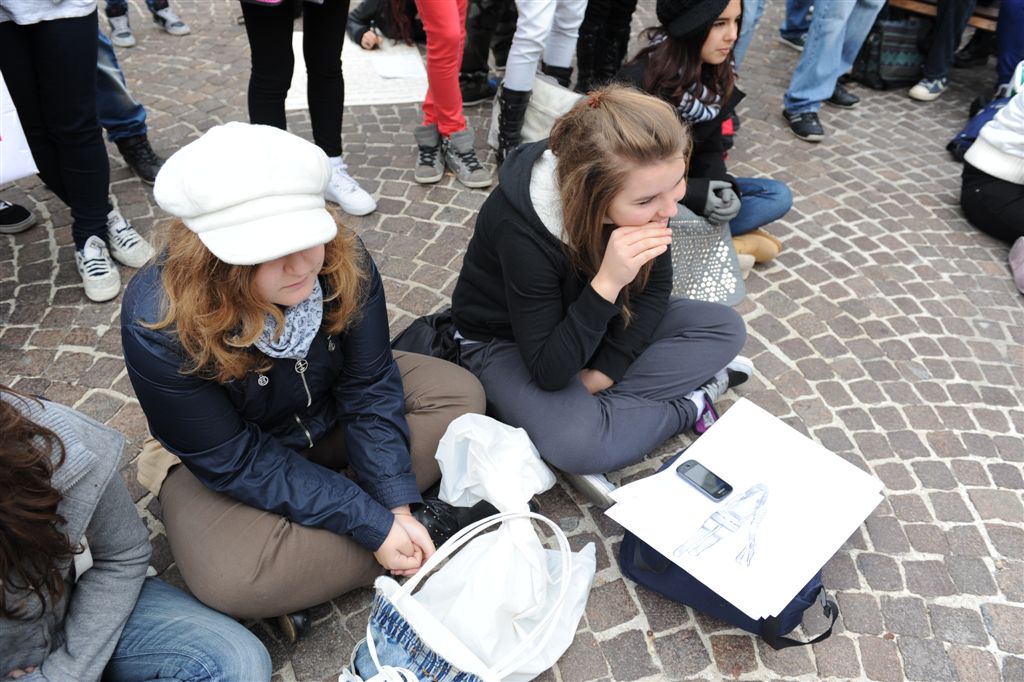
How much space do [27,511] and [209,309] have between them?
56cm

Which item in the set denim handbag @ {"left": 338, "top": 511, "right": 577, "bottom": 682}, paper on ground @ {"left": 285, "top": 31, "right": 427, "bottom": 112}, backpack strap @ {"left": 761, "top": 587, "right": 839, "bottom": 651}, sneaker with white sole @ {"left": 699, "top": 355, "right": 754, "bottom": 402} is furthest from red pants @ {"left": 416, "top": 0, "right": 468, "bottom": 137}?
backpack strap @ {"left": 761, "top": 587, "right": 839, "bottom": 651}

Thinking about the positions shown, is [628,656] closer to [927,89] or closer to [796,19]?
[927,89]

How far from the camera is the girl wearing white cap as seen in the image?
64.0 inches

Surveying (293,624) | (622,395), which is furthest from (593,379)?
(293,624)

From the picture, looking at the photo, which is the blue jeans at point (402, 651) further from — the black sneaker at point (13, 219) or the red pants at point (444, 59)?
the black sneaker at point (13, 219)

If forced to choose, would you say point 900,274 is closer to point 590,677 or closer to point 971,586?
point 971,586

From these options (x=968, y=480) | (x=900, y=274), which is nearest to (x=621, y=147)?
(x=968, y=480)

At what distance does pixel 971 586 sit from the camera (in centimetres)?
246

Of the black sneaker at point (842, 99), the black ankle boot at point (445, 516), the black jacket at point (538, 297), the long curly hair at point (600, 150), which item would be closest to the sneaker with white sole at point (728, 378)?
the black jacket at point (538, 297)

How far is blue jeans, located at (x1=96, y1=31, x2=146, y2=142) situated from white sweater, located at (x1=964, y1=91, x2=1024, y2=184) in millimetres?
4587

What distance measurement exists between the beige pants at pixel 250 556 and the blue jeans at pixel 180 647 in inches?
3.2

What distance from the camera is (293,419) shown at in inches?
88.7

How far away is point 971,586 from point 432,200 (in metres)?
3.01

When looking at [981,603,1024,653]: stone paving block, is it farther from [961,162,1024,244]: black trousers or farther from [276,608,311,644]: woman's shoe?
[961,162,1024,244]: black trousers
